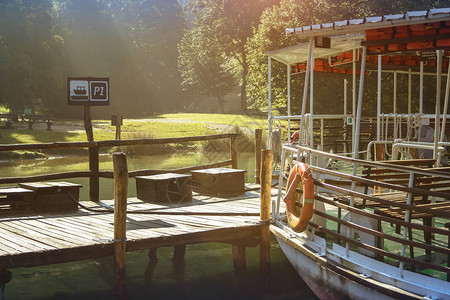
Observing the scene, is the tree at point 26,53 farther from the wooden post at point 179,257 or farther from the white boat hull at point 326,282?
the white boat hull at point 326,282

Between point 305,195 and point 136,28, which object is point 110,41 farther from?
point 305,195

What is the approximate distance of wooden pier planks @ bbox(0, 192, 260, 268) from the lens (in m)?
7.86

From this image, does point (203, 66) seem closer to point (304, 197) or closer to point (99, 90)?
point (99, 90)

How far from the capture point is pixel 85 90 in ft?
41.0

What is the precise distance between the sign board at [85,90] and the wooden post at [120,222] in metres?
4.35

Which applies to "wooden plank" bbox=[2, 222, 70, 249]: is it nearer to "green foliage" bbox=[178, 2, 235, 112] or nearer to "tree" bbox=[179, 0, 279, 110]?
"tree" bbox=[179, 0, 279, 110]

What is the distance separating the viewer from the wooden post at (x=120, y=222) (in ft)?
27.0

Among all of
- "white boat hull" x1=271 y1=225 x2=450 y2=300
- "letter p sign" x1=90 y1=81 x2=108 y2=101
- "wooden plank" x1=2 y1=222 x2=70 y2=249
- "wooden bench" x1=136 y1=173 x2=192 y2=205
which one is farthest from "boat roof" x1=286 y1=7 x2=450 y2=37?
"letter p sign" x1=90 y1=81 x2=108 y2=101

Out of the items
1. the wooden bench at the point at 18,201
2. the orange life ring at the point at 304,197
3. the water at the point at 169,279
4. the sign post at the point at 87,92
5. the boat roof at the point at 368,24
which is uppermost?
the boat roof at the point at 368,24

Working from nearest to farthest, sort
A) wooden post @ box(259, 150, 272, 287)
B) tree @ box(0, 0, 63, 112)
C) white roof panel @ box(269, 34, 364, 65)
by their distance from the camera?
wooden post @ box(259, 150, 272, 287)
white roof panel @ box(269, 34, 364, 65)
tree @ box(0, 0, 63, 112)

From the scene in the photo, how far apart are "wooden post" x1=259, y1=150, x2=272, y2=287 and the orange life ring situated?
52 cm

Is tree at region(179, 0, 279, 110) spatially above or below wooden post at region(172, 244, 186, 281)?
above

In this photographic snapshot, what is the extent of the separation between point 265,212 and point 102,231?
2303mm

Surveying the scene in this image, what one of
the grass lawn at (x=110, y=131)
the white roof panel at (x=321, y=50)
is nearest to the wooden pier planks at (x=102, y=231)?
the white roof panel at (x=321, y=50)
